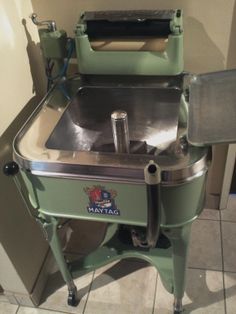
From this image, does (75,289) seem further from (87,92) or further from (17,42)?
(17,42)

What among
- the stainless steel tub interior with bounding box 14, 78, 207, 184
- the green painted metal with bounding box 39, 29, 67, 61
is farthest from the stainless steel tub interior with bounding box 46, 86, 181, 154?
the green painted metal with bounding box 39, 29, 67, 61

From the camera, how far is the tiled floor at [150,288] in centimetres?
126

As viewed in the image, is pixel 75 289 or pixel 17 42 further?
pixel 75 289

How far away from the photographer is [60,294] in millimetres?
1332

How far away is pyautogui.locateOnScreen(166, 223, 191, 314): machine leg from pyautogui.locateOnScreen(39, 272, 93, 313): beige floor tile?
0.37m

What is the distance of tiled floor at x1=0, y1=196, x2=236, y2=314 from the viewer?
4.13 feet

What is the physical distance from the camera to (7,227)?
1073 millimetres

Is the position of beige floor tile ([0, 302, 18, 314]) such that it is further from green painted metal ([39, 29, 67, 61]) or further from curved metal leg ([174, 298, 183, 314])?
green painted metal ([39, 29, 67, 61])

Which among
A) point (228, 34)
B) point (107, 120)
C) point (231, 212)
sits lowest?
point (231, 212)

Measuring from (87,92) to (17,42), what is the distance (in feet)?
0.79

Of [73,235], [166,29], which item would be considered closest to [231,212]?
[73,235]

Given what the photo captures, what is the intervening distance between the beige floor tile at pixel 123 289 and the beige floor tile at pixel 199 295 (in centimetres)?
4

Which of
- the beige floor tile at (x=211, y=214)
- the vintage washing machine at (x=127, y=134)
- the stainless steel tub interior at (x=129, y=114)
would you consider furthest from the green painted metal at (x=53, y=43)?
the beige floor tile at (x=211, y=214)

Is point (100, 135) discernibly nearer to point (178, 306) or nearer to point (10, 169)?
point (10, 169)
